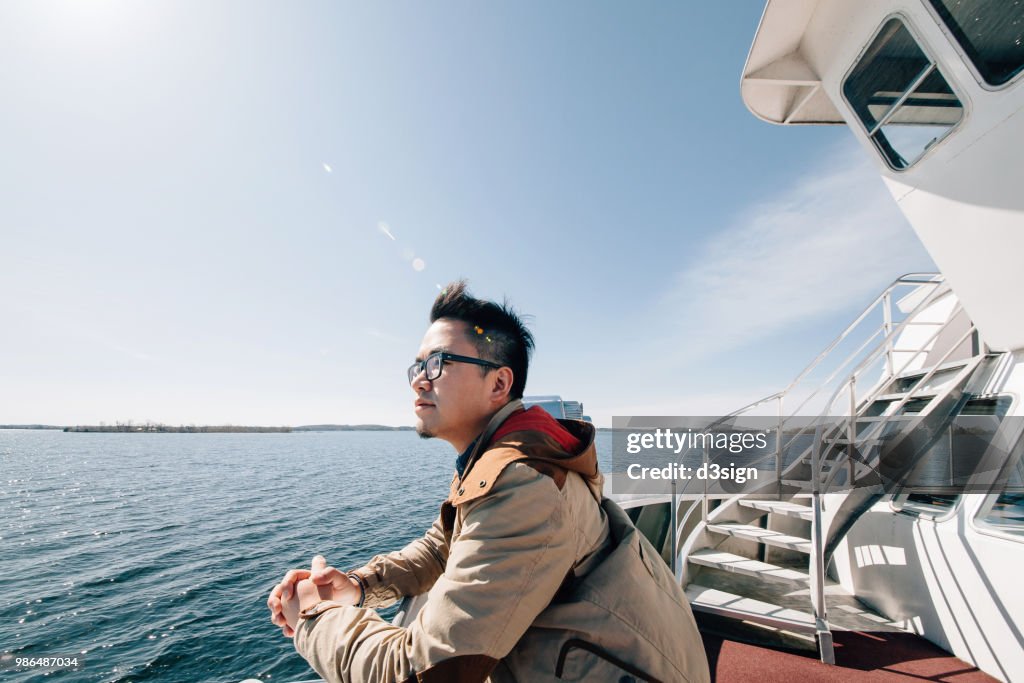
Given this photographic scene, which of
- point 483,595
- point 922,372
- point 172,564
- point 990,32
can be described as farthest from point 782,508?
point 172,564

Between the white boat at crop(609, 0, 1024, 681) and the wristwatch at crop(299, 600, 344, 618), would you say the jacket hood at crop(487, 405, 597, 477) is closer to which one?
the wristwatch at crop(299, 600, 344, 618)

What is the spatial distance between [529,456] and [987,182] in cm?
438

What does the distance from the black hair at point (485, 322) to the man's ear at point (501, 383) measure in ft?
0.13

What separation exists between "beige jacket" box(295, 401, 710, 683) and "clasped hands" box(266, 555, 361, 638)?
153mm

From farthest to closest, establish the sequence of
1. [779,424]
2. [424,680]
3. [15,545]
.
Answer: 1. [15,545]
2. [779,424]
3. [424,680]

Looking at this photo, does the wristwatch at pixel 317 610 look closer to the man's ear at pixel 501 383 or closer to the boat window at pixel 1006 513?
the man's ear at pixel 501 383

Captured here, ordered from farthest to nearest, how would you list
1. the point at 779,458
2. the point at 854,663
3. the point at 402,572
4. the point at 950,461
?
1. the point at 779,458
2. the point at 950,461
3. the point at 854,663
4. the point at 402,572

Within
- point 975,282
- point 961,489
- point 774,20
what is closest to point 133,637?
point 961,489

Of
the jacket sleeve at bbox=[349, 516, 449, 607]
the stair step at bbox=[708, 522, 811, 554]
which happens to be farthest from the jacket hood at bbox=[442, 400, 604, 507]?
the stair step at bbox=[708, 522, 811, 554]

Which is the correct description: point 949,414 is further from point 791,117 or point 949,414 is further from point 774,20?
point 774,20

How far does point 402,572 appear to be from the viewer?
5.58 feet

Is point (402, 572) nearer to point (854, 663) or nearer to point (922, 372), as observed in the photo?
point (854, 663)

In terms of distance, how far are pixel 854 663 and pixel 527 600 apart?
4.00 metres

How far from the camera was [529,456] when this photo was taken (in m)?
1.05
